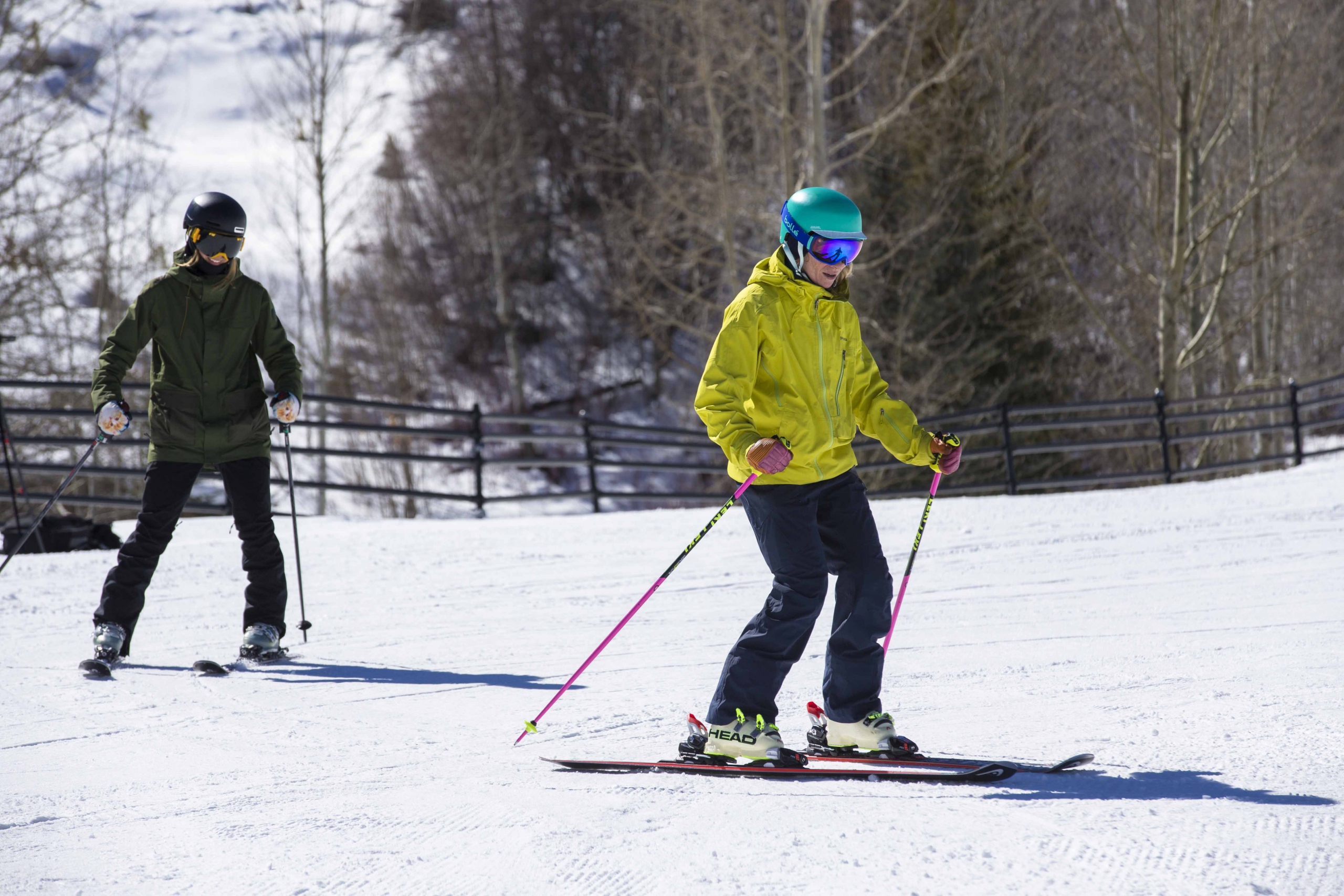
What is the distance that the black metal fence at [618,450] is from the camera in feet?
35.8

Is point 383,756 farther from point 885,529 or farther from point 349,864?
point 885,529

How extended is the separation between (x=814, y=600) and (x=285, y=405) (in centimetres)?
279

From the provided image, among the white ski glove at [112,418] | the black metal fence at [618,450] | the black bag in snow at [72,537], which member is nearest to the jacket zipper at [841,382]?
the white ski glove at [112,418]

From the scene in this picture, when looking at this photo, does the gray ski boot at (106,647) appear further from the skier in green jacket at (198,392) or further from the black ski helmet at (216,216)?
the black ski helmet at (216,216)

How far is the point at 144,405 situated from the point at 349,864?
11.1m

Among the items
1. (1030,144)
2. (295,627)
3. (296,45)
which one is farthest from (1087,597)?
(296,45)

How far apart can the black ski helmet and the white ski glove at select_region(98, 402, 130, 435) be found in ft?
2.61

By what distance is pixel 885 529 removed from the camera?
9.10 m

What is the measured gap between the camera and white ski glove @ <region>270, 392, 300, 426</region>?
4949mm

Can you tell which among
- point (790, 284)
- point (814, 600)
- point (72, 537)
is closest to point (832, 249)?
point (790, 284)

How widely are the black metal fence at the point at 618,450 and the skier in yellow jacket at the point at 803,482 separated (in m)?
5.46

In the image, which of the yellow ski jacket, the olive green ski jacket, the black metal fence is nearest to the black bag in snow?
the black metal fence

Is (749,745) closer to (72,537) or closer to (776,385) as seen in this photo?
(776,385)

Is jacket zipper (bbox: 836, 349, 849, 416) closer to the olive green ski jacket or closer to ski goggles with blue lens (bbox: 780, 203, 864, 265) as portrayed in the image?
ski goggles with blue lens (bbox: 780, 203, 864, 265)
